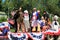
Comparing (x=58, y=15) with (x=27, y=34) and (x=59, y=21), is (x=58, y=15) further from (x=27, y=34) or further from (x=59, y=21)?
(x=27, y=34)

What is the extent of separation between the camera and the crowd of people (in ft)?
24.3

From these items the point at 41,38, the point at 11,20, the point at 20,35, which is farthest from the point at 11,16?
the point at 41,38

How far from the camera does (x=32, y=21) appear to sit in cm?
756

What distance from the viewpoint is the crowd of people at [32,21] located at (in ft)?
24.3

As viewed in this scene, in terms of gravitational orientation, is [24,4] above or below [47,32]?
above

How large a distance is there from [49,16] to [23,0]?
89cm

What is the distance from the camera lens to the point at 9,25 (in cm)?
731

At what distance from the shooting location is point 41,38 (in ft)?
24.9

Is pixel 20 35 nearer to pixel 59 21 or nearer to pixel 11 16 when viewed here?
pixel 11 16

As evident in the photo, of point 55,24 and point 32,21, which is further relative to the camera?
point 55,24

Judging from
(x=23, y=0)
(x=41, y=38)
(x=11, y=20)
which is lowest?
(x=41, y=38)

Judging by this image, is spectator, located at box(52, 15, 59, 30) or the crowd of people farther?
spectator, located at box(52, 15, 59, 30)

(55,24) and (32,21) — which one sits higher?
(32,21)

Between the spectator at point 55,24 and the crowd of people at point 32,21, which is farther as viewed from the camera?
the spectator at point 55,24
